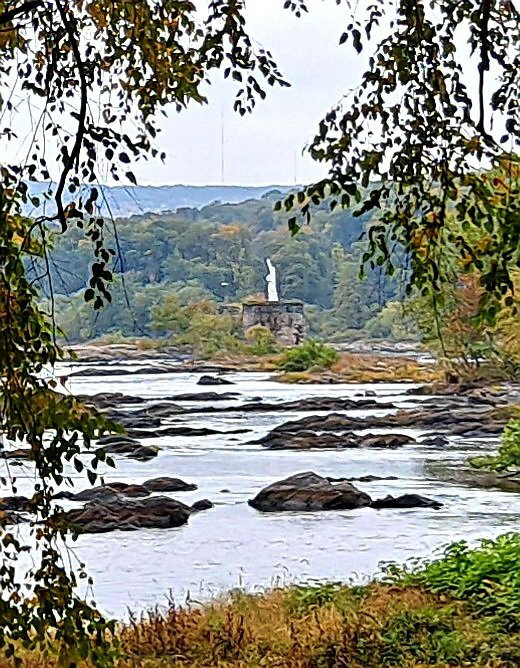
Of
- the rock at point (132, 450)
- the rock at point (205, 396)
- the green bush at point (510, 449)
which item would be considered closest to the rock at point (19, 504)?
the green bush at point (510, 449)

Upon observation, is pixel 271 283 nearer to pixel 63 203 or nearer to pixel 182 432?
pixel 182 432

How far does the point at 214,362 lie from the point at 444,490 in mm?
21316

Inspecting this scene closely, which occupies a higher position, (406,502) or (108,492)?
(108,492)

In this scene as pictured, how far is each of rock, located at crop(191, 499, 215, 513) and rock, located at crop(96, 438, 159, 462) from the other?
384 centimetres

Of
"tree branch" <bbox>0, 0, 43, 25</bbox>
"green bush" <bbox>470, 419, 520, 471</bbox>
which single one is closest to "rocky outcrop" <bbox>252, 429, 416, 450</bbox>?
"green bush" <bbox>470, 419, 520, 471</bbox>

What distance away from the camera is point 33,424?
204 cm

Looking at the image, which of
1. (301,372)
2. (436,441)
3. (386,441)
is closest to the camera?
(436,441)

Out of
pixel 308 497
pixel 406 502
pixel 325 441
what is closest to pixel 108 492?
pixel 308 497

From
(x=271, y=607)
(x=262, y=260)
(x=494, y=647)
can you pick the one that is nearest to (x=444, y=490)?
(x=271, y=607)

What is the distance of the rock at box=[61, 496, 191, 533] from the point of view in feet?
35.2

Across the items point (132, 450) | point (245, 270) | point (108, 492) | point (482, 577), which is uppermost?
point (245, 270)

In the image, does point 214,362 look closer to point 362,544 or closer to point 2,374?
point 362,544

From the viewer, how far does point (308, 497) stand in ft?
39.4

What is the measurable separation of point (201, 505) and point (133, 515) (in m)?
0.77
